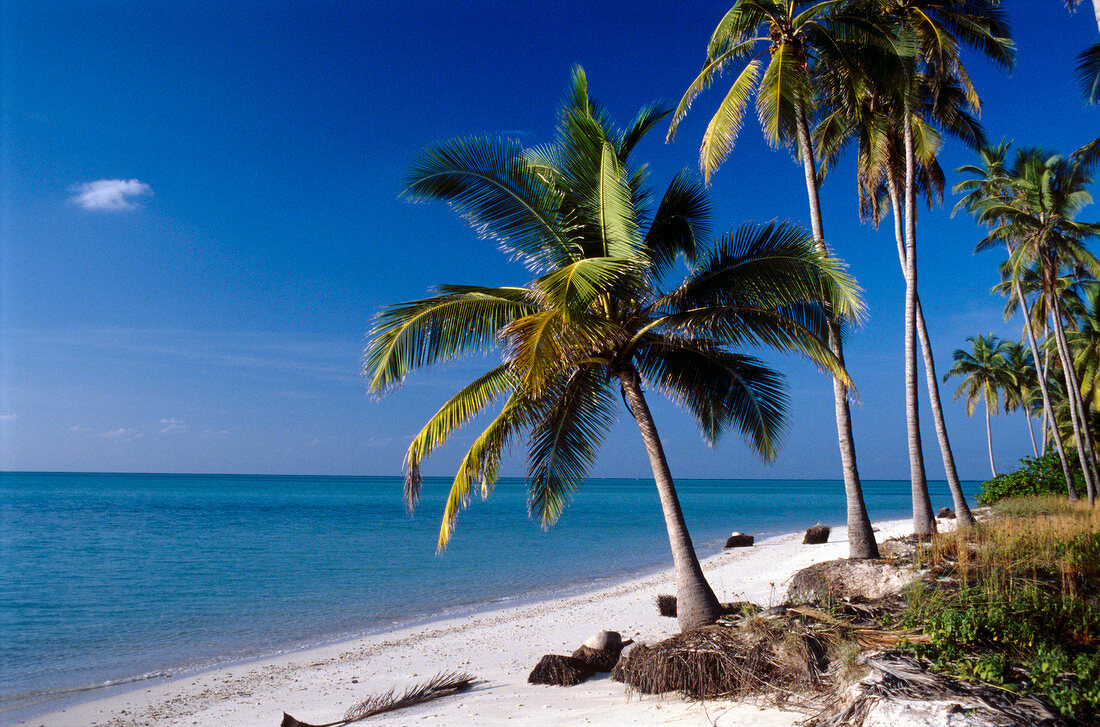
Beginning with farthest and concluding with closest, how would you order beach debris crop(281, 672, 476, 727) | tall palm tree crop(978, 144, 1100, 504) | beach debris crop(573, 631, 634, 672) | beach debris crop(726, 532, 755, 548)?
beach debris crop(726, 532, 755, 548), tall palm tree crop(978, 144, 1100, 504), beach debris crop(573, 631, 634, 672), beach debris crop(281, 672, 476, 727)

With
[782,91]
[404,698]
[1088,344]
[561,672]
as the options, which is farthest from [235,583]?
[1088,344]

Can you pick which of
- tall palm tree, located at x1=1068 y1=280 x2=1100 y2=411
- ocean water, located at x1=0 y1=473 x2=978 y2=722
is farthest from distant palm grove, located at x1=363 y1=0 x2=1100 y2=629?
tall palm tree, located at x1=1068 y1=280 x2=1100 y2=411

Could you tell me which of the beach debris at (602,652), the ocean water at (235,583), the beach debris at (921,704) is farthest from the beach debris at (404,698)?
the ocean water at (235,583)

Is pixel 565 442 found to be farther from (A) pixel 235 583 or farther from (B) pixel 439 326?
(A) pixel 235 583

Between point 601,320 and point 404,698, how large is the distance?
5.11 metres

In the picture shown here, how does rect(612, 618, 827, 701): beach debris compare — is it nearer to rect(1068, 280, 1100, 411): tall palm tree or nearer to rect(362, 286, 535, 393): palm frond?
rect(362, 286, 535, 393): palm frond

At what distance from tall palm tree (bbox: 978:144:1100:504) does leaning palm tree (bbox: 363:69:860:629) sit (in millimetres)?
18419

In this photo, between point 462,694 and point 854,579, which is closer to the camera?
point 462,694

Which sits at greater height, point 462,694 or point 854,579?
point 854,579

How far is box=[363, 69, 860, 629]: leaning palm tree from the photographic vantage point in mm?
7984

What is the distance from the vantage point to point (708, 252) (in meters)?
8.28

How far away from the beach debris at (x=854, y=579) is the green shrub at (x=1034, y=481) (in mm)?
20580

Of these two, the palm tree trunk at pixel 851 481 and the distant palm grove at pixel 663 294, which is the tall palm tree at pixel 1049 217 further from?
the palm tree trunk at pixel 851 481

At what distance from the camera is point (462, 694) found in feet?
26.5
